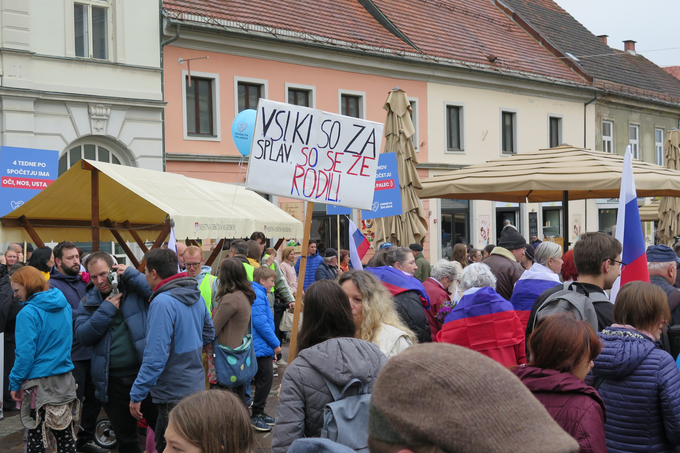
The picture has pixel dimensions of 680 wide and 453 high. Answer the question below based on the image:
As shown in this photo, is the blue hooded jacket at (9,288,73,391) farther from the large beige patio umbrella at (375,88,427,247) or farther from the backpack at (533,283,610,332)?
the large beige patio umbrella at (375,88,427,247)

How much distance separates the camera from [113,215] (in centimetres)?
960

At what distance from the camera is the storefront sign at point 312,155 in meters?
5.06

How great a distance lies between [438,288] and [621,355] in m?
2.77

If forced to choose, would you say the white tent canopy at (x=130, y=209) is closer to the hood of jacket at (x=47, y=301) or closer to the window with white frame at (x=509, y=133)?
the hood of jacket at (x=47, y=301)

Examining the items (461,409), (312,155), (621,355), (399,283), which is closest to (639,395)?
(621,355)

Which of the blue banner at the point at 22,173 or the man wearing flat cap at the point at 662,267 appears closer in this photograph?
the man wearing flat cap at the point at 662,267

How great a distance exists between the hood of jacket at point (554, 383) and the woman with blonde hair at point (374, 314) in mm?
1066

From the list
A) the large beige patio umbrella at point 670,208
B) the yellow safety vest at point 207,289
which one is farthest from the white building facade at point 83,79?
the large beige patio umbrella at point 670,208

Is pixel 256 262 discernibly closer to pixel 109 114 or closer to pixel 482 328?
pixel 482 328

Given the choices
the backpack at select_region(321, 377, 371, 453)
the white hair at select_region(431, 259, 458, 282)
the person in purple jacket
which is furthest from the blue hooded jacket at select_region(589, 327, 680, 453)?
the white hair at select_region(431, 259, 458, 282)

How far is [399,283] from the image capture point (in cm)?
545

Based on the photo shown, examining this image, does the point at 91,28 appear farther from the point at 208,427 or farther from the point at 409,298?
the point at 208,427

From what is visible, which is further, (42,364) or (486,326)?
(42,364)

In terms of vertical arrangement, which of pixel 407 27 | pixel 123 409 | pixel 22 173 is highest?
pixel 407 27
